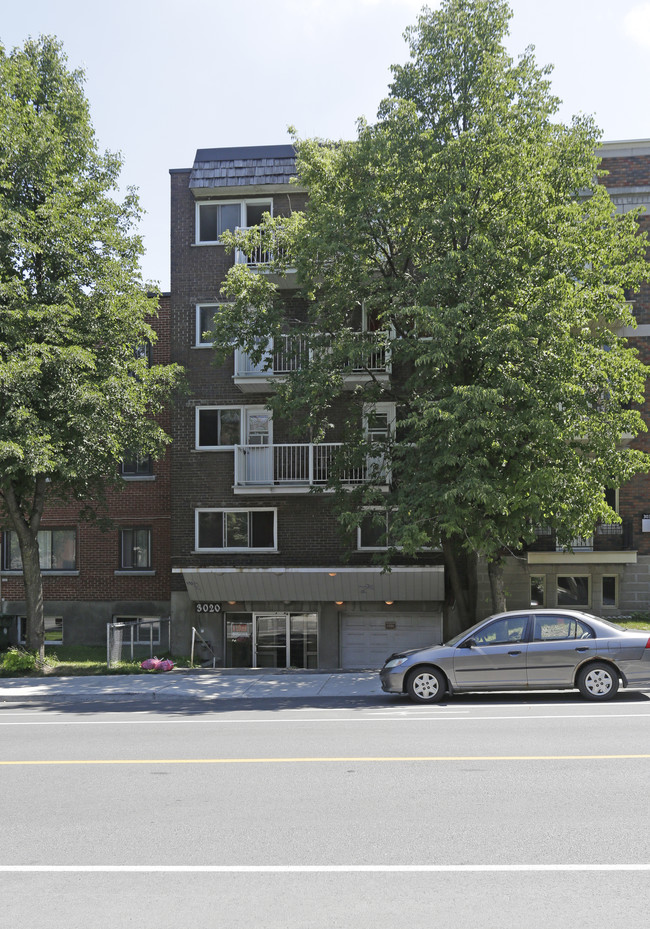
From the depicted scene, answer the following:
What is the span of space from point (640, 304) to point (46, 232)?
53.4ft

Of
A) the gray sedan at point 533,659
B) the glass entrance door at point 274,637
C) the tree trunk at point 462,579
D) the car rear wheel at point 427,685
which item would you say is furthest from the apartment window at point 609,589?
the car rear wheel at point 427,685

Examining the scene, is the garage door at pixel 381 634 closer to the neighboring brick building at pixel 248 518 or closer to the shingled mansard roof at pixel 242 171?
the neighboring brick building at pixel 248 518

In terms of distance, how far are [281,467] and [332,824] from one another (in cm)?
1691

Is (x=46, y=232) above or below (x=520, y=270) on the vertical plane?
above

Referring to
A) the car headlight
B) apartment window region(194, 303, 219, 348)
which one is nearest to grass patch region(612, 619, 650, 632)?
the car headlight

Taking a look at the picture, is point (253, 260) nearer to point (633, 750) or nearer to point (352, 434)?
point (352, 434)

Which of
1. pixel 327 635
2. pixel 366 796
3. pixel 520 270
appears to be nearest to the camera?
pixel 366 796

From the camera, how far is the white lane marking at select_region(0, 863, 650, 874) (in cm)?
557

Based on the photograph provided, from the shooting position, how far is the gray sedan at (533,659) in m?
12.8

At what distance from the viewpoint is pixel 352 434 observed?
783 inches

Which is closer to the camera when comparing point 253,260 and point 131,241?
point 131,241

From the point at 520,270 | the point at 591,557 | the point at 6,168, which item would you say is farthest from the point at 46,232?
the point at 591,557

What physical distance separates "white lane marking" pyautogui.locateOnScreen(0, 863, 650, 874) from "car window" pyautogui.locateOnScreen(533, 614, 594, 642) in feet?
24.5

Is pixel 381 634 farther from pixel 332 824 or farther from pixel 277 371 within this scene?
pixel 332 824
